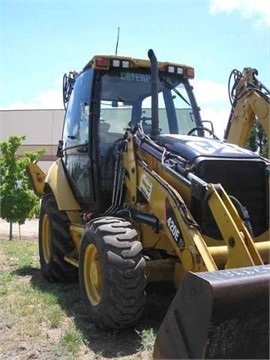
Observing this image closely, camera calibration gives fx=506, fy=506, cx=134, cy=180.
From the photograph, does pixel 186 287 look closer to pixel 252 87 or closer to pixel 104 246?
pixel 104 246

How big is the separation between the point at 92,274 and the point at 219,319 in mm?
2187

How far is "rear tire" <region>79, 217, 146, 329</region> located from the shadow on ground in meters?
0.14

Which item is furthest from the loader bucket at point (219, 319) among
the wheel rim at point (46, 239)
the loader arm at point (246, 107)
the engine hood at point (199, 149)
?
the loader arm at point (246, 107)

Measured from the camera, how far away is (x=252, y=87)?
7652mm

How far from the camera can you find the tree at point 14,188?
672 inches

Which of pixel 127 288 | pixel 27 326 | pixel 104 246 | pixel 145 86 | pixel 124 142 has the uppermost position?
pixel 145 86

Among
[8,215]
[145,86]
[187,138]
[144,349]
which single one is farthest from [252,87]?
[8,215]

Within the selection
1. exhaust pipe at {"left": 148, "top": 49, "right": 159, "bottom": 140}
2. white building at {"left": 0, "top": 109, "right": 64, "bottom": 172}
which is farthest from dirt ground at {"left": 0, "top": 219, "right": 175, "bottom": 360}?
white building at {"left": 0, "top": 109, "right": 64, "bottom": 172}

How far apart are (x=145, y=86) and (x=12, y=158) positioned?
11.8 m

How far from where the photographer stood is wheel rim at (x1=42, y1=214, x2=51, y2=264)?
289 inches

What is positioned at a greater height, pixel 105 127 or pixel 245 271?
pixel 105 127

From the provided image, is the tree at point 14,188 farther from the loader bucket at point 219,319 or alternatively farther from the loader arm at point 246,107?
the loader bucket at point 219,319

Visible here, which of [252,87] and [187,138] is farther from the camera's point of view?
[252,87]

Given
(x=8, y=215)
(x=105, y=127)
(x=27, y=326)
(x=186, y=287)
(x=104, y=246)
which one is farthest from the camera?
(x=8, y=215)
